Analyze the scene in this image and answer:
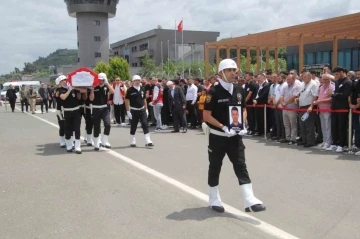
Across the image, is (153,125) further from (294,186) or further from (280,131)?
(294,186)

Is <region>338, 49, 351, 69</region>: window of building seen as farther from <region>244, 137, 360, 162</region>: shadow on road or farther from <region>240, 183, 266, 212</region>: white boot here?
<region>240, 183, 266, 212</region>: white boot

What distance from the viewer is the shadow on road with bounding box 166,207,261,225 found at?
220 inches

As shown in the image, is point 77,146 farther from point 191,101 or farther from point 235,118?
point 191,101

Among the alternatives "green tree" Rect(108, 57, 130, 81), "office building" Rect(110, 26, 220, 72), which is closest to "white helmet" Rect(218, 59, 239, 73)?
"green tree" Rect(108, 57, 130, 81)

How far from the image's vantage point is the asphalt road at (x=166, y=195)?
5234mm

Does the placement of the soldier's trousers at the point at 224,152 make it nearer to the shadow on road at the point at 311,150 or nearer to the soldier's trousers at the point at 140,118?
the shadow on road at the point at 311,150

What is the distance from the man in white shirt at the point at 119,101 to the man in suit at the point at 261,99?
23.7ft

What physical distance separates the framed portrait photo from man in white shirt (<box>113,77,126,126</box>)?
13.2m

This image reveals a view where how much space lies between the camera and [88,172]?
8703mm

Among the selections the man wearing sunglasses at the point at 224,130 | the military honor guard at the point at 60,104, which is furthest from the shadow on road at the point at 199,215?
the military honor guard at the point at 60,104

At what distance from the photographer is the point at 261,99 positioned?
13.5 metres

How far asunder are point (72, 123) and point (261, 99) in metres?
6.00

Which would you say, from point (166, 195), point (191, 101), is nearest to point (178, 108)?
point (191, 101)

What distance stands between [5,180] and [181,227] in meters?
4.52
